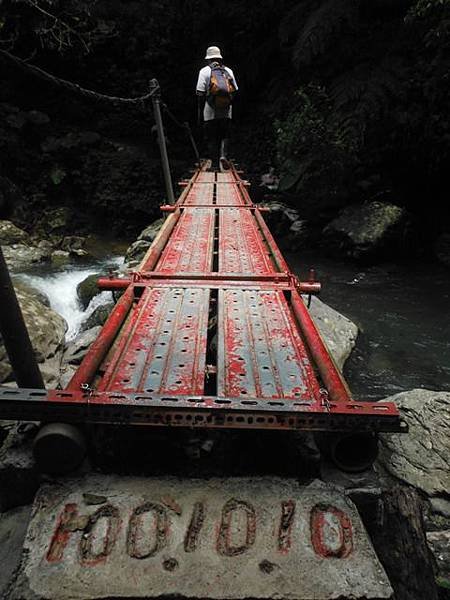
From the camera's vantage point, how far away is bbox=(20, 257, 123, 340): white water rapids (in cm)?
600

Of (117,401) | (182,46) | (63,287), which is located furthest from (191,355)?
(182,46)

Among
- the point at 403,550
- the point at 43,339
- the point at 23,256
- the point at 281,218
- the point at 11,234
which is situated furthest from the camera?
the point at 11,234

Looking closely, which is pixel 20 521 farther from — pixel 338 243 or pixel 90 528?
pixel 338 243

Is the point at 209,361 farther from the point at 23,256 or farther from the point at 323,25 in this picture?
the point at 23,256

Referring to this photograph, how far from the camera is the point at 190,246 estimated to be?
3596mm

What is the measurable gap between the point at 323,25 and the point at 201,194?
3.97 metres

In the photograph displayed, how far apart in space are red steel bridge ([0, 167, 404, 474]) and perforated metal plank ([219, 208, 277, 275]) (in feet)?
0.06

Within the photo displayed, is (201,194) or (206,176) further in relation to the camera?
(206,176)

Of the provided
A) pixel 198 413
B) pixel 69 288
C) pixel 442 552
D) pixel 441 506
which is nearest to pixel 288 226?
pixel 69 288

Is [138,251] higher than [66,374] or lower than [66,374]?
higher

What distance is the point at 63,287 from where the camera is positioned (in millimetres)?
7262

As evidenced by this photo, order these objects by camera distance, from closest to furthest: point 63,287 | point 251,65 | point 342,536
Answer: point 342,536 < point 63,287 < point 251,65

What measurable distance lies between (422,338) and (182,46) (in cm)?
1044

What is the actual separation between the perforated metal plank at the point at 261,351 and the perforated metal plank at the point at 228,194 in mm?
2822
